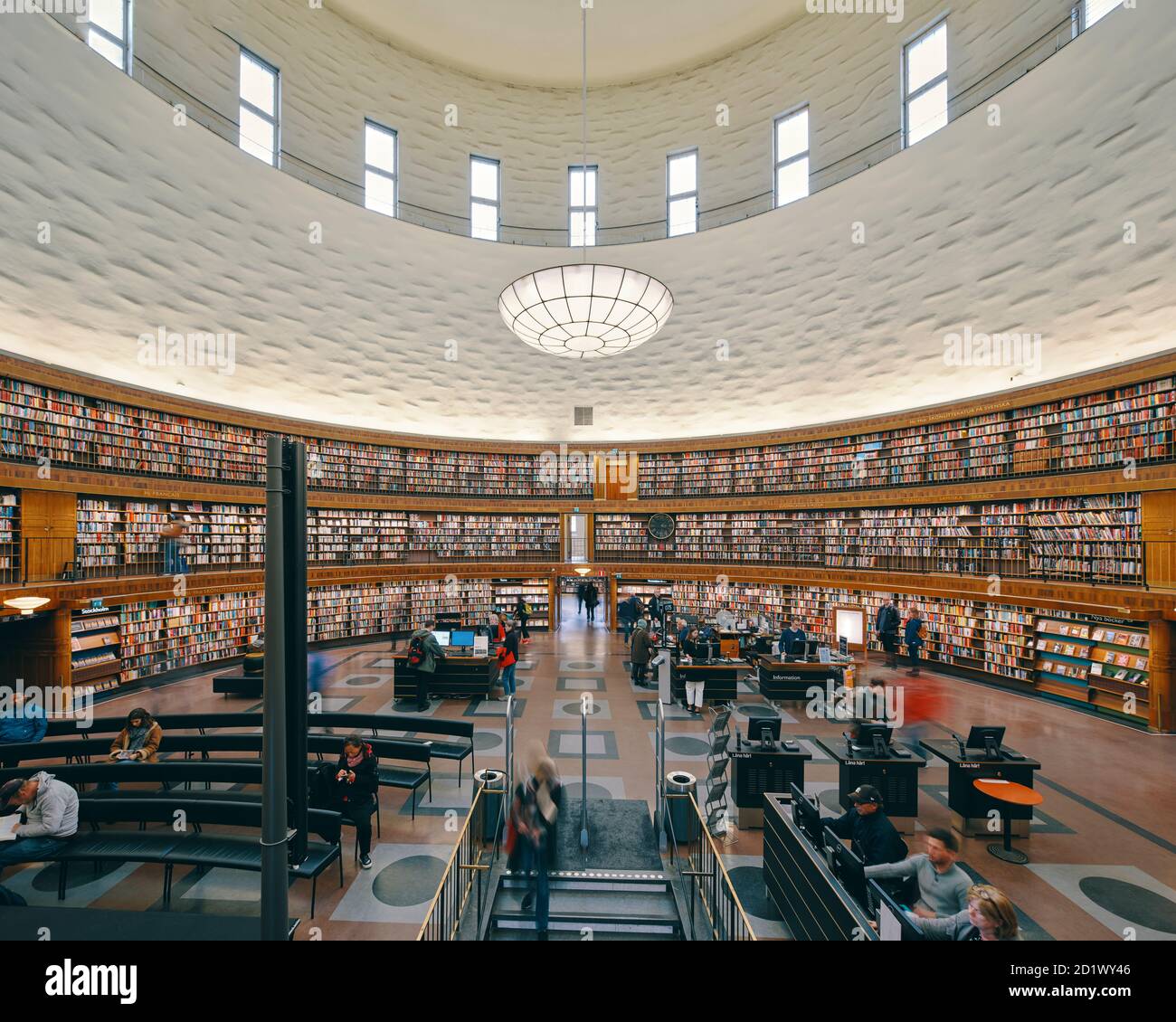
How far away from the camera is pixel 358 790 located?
15.4ft

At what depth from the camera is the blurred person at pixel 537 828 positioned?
3586 millimetres

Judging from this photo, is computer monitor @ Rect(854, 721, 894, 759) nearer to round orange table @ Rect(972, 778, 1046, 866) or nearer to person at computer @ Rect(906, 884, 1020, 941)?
round orange table @ Rect(972, 778, 1046, 866)

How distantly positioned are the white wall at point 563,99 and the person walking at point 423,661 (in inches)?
344

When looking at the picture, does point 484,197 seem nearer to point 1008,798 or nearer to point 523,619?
point 523,619

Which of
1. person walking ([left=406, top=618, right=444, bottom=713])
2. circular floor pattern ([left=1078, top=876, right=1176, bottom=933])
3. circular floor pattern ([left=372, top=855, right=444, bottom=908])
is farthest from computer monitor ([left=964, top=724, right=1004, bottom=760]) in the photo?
person walking ([left=406, top=618, right=444, bottom=713])

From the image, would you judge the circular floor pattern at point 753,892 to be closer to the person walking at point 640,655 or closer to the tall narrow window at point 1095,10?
the person walking at point 640,655

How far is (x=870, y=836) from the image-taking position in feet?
12.2

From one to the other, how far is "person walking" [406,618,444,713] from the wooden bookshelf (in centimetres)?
611

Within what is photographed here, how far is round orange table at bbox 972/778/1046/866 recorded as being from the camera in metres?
4.51

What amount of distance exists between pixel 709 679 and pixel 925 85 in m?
10.5

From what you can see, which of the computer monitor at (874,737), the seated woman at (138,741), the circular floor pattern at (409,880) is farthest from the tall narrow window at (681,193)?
the seated woman at (138,741)

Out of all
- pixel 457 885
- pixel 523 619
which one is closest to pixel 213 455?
pixel 523 619
